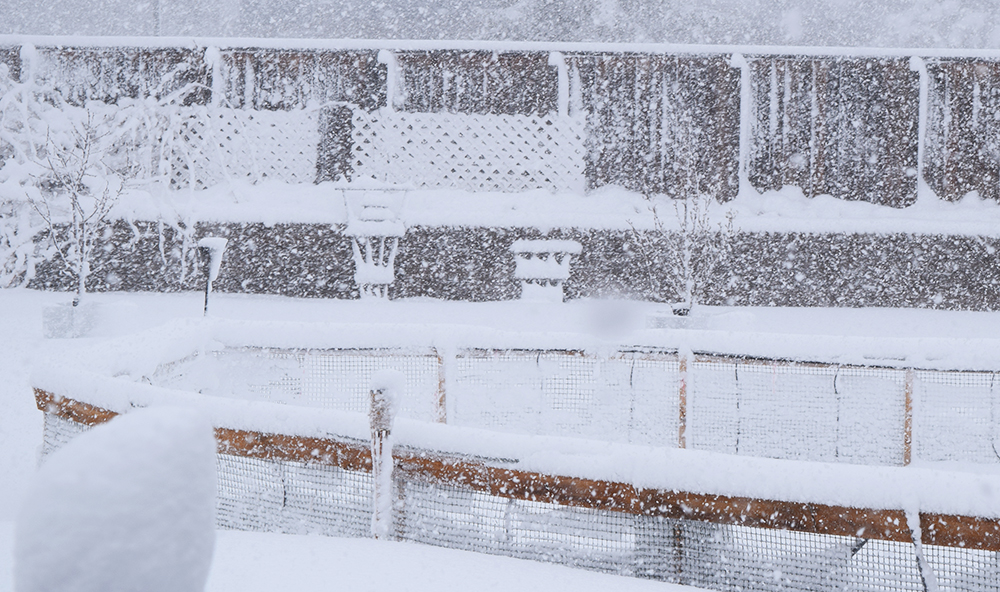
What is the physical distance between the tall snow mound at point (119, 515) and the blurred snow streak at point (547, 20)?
16217 mm

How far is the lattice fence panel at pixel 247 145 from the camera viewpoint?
316 inches

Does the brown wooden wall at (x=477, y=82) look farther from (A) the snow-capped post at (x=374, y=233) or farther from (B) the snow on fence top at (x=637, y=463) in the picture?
(B) the snow on fence top at (x=637, y=463)

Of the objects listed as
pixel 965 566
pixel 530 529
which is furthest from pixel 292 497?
pixel 965 566

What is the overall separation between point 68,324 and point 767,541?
214 inches

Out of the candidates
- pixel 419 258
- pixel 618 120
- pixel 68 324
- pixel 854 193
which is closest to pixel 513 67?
pixel 618 120

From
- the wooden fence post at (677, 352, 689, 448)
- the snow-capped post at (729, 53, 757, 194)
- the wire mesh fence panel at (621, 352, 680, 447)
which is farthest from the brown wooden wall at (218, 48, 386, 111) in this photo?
the wooden fence post at (677, 352, 689, 448)

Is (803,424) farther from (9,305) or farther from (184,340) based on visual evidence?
(9,305)

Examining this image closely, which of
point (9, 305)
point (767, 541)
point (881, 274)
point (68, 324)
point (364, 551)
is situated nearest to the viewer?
point (767, 541)

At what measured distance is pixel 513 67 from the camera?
316 inches

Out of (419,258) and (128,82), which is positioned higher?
(128,82)

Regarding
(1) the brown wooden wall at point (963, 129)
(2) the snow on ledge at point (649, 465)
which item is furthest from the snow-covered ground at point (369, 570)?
(1) the brown wooden wall at point (963, 129)

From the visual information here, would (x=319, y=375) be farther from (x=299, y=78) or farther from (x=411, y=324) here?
(x=299, y=78)

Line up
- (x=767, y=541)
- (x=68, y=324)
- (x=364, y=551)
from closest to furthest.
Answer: (x=767, y=541) < (x=364, y=551) < (x=68, y=324)

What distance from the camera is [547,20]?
53.0 ft
